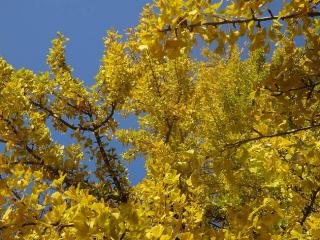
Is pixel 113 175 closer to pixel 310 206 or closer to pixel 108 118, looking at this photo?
pixel 108 118

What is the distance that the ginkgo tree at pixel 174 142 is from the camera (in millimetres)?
2104

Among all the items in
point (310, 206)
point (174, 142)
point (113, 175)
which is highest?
point (174, 142)

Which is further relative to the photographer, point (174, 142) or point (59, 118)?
point (174, 142)

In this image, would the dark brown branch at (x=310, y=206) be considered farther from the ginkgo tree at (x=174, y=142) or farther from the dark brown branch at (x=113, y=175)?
the dark brown branch at (x=113, y=175)

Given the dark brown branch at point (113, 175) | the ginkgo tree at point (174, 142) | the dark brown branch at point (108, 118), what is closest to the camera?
the ginkgo tree at point (174, 142)

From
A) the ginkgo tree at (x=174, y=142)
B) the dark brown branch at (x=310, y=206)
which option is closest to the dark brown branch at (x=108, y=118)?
the ginkgo tree at (x=174, y=142)

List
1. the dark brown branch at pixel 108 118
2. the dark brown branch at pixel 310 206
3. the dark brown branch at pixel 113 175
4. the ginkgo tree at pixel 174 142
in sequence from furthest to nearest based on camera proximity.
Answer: the dark brown branch at pixel 108 118
the dark brown branch at pixel 113 175
the dark brown branch at pixel 310 206
the ginkgo tree at pixel 174 142

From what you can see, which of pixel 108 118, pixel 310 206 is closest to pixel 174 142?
pixel 108 118

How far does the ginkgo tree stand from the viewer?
6.90 feet

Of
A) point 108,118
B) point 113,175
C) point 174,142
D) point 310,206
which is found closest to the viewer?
point 310,206

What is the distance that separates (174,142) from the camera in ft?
25.2

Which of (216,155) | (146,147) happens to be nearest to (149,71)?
(146,147)

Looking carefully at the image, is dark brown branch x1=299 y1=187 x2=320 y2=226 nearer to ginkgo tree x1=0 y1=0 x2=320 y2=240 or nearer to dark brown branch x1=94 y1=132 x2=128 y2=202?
ginkgo tree x1=0 y1=0 x2=320 y2=240

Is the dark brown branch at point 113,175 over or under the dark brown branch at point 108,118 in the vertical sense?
under
